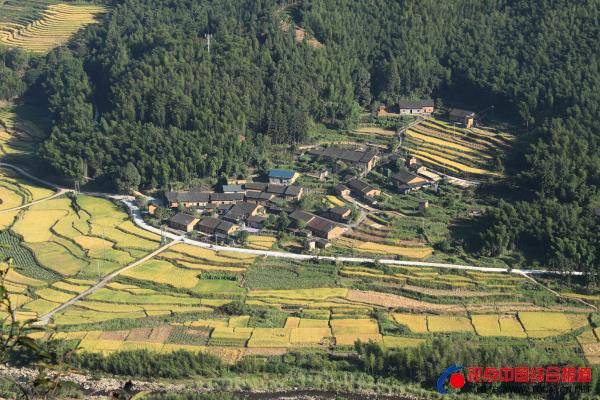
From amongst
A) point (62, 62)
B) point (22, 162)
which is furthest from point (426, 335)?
point (62, 62)

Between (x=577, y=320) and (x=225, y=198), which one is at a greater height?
(x=577, y=320)

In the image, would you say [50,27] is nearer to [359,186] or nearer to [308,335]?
[359,186]

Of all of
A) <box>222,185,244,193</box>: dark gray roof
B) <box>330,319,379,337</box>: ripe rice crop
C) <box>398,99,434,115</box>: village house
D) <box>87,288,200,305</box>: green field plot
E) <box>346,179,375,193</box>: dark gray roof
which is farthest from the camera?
<box>398,99,434,115</box>: village house

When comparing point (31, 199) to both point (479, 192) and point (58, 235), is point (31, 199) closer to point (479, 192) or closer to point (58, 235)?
point (58, 235)

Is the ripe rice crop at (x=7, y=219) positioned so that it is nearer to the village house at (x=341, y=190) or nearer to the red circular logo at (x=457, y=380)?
the village house at (x=341, y=190)

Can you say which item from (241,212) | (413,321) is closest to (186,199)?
(241,212)

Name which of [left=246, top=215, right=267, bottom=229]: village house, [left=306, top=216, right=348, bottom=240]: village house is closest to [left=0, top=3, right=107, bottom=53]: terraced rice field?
[left=246, top=215, right=267, bottom=229]: village house

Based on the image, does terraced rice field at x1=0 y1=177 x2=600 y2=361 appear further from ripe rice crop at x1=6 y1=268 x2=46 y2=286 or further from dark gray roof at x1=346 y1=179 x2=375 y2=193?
dark gray roof at x1=346 y1=179 x2=375 y2=193
